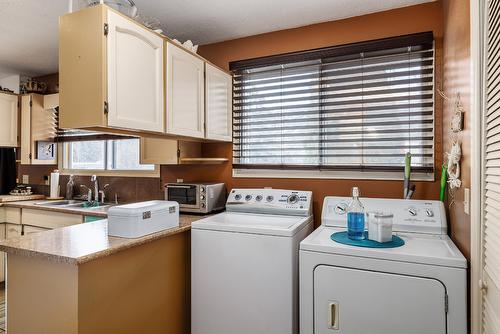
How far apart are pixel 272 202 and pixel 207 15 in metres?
1.49

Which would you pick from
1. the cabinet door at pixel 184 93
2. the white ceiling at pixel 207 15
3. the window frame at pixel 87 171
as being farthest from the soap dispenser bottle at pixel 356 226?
the window frame at pixel 87 171

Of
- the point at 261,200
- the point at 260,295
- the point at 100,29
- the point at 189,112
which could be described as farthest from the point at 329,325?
the point at 100,29

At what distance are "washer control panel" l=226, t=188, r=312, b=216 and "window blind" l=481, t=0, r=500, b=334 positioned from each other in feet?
3.93

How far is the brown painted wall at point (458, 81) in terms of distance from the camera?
1.45 meters

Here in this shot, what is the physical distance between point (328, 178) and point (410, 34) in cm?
117

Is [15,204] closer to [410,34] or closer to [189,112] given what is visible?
[189,112]

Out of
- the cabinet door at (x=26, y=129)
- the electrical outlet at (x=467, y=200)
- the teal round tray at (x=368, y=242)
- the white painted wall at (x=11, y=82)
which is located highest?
the white painted wall at (x=11, y=82)

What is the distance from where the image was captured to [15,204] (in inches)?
132

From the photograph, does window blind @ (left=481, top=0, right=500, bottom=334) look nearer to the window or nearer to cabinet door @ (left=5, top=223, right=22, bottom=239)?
the window

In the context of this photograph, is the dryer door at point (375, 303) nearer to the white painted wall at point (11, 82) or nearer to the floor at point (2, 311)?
the floor at point (2, 311)

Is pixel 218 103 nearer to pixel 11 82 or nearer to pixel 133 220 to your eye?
pixel 133 220

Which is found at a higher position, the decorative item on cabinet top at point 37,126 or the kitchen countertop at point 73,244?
the decorative item on cabinet top at point 37,126

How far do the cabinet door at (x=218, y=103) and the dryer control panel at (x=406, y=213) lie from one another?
109 centimetres

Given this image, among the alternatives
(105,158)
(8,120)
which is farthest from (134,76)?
(8,120)
